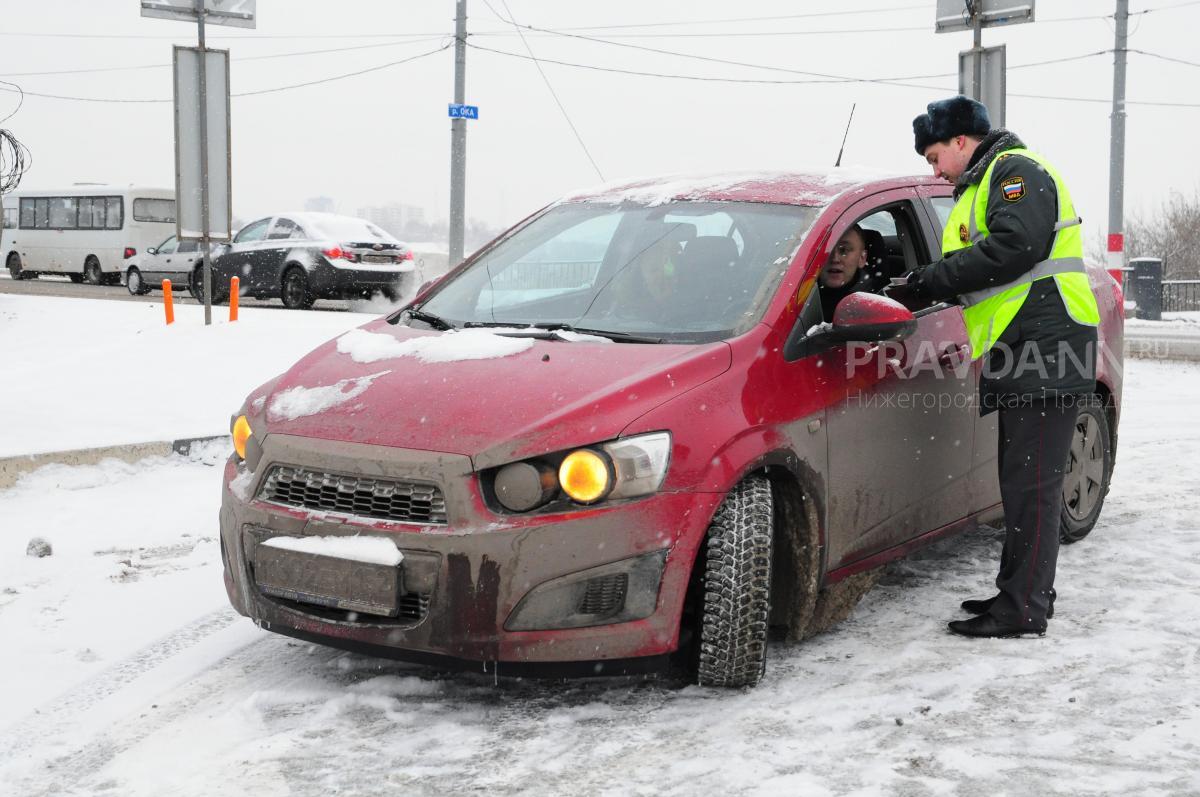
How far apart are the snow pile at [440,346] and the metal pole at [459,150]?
1782 centimetres

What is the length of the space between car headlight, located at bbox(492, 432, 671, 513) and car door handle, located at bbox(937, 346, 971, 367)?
1767 mm

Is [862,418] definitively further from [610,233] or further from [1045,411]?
[610,233]

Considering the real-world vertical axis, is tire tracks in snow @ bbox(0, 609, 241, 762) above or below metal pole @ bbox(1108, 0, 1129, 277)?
below

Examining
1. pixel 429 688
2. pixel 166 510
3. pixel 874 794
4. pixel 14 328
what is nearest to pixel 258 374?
pixel 166 510

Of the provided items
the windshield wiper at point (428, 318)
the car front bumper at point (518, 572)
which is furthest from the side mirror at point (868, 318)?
the windshield wiper at point (428, 318)

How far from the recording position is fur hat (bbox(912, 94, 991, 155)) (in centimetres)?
468

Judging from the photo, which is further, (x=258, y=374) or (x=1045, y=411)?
(x=258, y=374)

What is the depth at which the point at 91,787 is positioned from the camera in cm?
312

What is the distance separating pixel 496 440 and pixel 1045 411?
210 centimetres

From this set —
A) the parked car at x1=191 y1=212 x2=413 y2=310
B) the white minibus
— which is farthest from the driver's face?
the white minibus

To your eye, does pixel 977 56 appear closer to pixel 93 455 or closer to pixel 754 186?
pixel 754 186

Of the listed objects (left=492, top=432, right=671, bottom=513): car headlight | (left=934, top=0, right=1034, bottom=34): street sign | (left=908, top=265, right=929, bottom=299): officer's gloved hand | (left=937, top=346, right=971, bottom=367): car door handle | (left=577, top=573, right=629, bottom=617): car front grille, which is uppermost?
(left=934, top=0, right=1034, bottom=34): street sign

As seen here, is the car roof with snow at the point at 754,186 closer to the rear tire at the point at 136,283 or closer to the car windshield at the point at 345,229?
the car windshield at the point at 345,229

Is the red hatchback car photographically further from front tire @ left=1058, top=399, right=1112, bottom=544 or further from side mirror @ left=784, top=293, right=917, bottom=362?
front tire @ left=1058, top=399, right=1112, bottom=544
